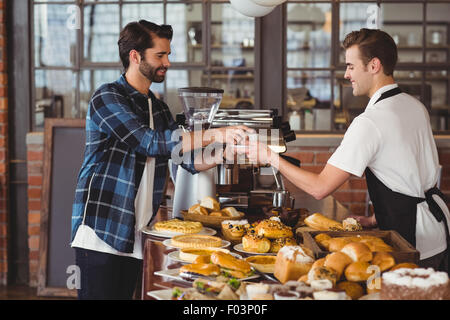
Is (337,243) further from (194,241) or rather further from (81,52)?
(81,52)

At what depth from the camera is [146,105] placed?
265 centimetres

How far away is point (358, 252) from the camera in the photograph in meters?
1.57

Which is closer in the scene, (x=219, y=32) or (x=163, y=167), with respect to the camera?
(x=163, y=167)

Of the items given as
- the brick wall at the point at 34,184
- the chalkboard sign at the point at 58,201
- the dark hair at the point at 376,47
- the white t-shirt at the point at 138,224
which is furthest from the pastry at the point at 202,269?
the brick wall at the point at 34,184

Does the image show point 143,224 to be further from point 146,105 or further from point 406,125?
point 406,125

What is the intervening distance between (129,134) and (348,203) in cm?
253

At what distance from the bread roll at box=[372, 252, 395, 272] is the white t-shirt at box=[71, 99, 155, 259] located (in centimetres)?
113

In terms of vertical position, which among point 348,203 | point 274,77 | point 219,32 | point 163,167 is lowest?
point 348,203

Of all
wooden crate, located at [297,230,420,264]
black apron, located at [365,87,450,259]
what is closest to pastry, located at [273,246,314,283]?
wooden crate, located at [297,230,420,264]

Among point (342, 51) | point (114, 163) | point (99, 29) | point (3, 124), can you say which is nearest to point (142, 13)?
point (99, 29)

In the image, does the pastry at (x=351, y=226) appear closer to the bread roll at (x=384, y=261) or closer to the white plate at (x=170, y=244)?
the white plate at (x=170, y=244)

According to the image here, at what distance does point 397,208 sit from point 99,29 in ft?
11.1

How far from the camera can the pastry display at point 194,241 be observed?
6.61ft
